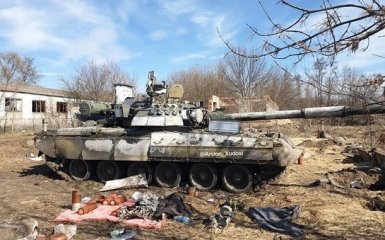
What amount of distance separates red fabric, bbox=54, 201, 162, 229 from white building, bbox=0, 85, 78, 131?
26486 millimetres

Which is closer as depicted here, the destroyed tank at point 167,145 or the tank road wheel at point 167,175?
the destroyed tank at point 167,145

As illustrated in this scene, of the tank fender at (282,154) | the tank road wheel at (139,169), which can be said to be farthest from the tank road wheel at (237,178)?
the tank road wheel at (139,169)

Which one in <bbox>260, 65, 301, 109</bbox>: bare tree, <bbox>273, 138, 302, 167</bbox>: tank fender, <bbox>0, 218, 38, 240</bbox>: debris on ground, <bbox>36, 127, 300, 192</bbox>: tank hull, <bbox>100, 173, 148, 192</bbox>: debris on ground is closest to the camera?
<bbox>0, 218, 38, 240</bbox>: debris on ground

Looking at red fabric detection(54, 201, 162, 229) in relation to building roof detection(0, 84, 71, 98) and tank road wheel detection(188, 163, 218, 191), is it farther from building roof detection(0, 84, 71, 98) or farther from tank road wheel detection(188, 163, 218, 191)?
building roof detection(0, 84, 71, 98)

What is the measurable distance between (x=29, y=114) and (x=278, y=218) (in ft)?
113

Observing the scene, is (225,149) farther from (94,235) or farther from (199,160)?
(94,235)

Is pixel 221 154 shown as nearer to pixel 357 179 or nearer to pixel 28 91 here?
pixel 357 179

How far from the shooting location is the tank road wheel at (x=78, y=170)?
42.5 ft

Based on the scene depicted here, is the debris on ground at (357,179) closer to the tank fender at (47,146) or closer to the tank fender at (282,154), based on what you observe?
the tank fender at (282,154)

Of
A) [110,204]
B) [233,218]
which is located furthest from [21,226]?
[233,218]

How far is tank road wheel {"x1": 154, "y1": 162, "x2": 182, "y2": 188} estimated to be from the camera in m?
11.7

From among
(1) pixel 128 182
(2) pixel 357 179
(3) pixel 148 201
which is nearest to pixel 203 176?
(1) pixel 128 182

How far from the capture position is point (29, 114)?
38.8 metres

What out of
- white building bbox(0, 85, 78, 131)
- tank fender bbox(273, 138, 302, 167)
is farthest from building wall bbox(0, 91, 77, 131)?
tank fender bbox(273, 138, 302, 167)
